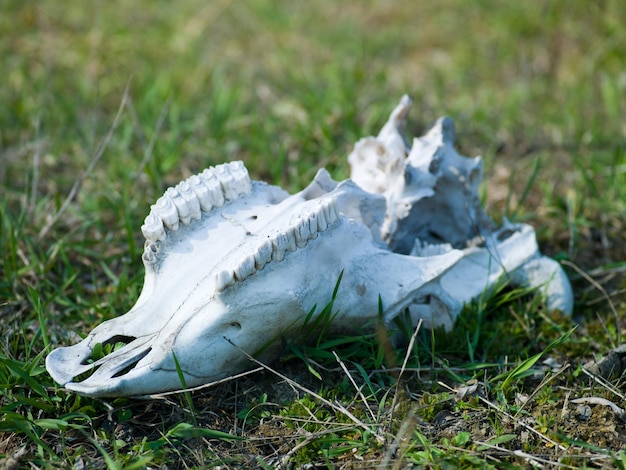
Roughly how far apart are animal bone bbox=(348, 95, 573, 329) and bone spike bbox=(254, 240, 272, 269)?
771 millimetres

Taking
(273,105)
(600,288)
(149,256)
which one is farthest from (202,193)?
(273,105)

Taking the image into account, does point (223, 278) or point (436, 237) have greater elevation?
point (223, 278)

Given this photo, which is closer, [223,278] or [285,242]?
[223,278]

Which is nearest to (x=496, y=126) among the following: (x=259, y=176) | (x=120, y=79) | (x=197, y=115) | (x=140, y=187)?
(x=259, y=176)

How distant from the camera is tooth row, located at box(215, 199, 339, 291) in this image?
2154 millimetres

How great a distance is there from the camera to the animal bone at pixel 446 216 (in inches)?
112

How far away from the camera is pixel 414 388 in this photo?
2.54 m

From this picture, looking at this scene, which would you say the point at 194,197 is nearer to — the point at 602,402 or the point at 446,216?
the point at 446,216

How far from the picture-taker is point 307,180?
380cm

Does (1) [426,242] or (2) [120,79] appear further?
(2) [120,79]

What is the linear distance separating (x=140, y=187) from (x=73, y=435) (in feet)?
5.64

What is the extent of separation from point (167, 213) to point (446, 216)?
48.8 inches

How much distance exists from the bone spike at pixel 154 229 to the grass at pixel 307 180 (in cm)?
55

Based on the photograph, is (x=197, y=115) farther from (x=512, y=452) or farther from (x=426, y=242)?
(x=512, y=452)
